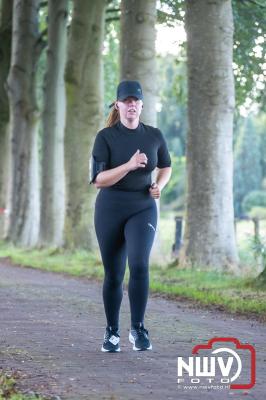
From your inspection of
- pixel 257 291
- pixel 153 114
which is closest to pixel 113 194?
pixel 257 291

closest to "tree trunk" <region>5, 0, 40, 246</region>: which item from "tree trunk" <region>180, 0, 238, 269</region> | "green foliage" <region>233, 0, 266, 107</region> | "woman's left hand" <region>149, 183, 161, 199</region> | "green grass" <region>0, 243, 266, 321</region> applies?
"green grass" <region>0, 243, 266, 321</region>

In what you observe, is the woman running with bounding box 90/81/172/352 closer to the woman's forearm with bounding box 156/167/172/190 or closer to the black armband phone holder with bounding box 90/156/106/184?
the black armband phone holder with bounding box 90/156/106/184

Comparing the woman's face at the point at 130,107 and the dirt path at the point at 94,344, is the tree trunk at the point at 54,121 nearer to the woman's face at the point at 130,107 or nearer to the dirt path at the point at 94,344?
the dirt path at the point at 94,344

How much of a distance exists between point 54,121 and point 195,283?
13623mm

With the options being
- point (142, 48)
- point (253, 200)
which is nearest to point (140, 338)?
point (142, 48)

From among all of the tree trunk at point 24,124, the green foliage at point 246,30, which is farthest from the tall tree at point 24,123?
the green foliage at point 246,30

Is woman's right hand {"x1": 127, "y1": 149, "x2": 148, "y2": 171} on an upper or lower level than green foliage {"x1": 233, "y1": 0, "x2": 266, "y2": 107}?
lower

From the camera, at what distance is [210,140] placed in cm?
1794

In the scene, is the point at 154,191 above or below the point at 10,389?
above

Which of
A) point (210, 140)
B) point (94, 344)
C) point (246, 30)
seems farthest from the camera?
point (246, 30)

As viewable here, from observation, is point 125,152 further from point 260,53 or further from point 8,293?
point 260,53

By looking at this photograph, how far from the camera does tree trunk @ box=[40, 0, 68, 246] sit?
2850cm

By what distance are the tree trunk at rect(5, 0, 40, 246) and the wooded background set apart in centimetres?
3

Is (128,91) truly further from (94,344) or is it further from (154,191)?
(94,344)
